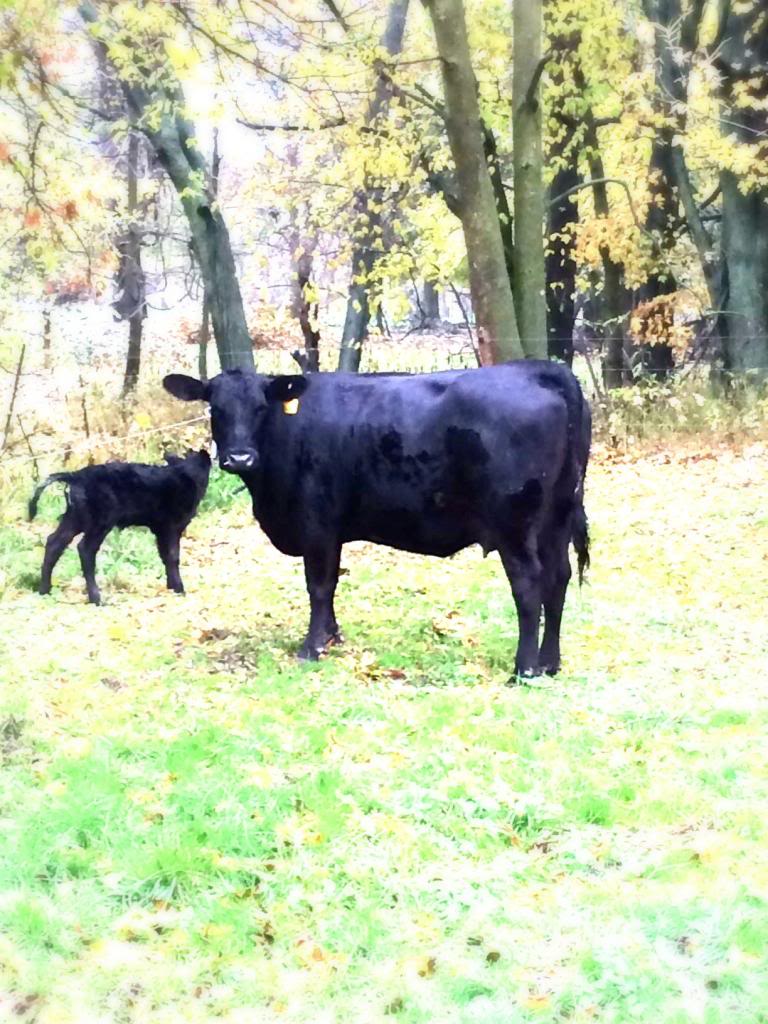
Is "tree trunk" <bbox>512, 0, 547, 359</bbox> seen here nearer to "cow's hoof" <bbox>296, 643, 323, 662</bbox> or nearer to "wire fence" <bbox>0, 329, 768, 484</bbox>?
"wire fence" <bbox>0, 329, 768, 484</bbox>

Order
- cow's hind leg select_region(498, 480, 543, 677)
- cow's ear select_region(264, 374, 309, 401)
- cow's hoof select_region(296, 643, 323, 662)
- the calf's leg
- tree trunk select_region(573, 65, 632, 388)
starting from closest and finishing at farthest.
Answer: cow's hind leg select_region(498, 480, 543, 677) → cow's hoof select_region(296, 643, 323, 662) → cow's ear select_region(264, 374, 309, 401) → the calf's leg → tree trunk select_region(573, 65, 632, 388)

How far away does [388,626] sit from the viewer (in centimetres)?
885

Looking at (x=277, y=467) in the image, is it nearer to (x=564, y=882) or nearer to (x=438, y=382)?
(x=438, y=382)

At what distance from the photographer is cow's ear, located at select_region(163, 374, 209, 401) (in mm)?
8312

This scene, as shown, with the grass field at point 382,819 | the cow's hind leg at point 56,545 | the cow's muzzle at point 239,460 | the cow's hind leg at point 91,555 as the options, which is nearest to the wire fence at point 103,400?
the cow's hind leg at point 56,545

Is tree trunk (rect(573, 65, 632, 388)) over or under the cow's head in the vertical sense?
over

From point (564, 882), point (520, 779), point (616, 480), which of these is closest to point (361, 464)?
point (520, 779)

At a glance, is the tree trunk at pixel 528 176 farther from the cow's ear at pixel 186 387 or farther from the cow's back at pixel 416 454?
the cow's ear at pixel 186 387

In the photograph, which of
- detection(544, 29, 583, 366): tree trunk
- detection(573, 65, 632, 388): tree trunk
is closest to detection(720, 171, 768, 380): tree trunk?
detection(573, 65, 632, 388): tree trunk

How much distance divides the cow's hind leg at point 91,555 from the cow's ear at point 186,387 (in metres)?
2.13

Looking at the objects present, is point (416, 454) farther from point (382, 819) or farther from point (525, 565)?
point (382, 819)

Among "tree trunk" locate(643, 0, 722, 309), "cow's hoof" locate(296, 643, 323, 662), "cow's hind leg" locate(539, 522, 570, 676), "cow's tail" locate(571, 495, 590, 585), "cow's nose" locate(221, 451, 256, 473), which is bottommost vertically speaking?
"cow's hoof" locate(296, 643, 323, 662)

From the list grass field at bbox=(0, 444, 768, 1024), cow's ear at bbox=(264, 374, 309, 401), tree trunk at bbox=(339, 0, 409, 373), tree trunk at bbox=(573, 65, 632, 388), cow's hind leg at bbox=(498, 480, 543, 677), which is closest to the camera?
grass field at bbox=(0, 444, 768, 1024)

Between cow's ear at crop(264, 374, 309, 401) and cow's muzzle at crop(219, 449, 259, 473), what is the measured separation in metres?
0.50
